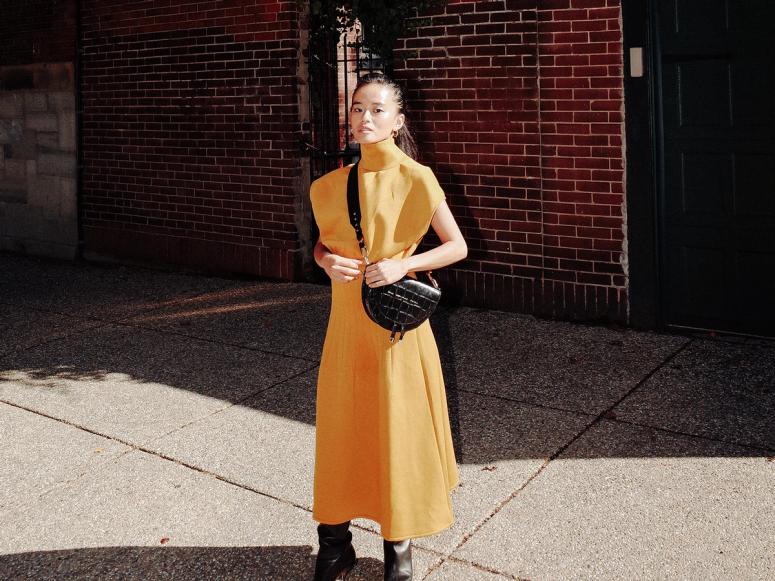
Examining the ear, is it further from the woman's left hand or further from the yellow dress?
the woman's left hand

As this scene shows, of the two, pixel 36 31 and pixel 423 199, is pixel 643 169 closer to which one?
pixel 423 199

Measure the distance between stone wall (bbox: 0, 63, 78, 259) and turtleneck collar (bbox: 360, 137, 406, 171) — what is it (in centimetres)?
834

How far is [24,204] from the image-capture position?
11.1m

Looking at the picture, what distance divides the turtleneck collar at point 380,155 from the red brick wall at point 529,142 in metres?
4.01

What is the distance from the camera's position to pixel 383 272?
9.58 ft

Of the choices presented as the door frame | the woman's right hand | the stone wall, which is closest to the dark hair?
the woman's right hand

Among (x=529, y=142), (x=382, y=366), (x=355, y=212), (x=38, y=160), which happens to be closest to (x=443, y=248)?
(x=355, y=212)

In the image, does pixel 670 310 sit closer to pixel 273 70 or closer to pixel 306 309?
pixel 306 309

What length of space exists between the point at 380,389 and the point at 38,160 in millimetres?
9074

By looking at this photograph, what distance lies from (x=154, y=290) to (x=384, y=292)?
6158 millimetres

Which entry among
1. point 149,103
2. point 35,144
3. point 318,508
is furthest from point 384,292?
point 35,144

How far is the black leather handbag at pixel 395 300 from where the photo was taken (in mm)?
2965

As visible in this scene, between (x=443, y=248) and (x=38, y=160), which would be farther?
(x=38, y=160)

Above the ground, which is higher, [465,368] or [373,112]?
[373,112]
